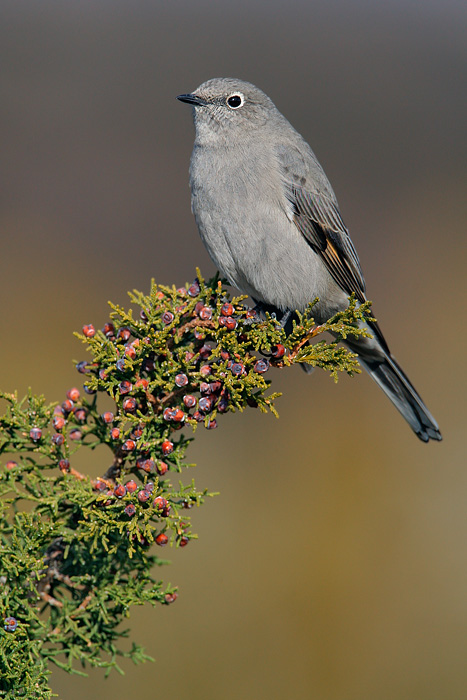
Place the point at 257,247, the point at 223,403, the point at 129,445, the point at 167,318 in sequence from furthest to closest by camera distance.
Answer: the point at 257,247 → the point at 167,318 → the point at 223,403 → the point at 129,445

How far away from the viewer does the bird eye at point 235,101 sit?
4496mm

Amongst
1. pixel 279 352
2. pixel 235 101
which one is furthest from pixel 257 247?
pixel 235 101

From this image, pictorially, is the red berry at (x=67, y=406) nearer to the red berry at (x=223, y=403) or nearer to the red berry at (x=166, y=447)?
the red berry at (x=166, y=447)

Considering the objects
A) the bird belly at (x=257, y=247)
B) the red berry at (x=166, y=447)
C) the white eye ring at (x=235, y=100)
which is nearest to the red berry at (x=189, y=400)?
the red berry at (x=166, y=447)

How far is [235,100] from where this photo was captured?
4.50m

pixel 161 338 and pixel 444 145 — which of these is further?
pixel 444 145

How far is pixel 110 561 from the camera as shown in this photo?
2662 mm

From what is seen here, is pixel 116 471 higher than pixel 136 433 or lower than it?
lower

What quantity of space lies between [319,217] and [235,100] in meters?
1.07

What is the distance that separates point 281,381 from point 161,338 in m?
6.21

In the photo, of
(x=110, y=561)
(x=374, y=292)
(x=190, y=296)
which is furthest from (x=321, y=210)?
(x=374, y=292)

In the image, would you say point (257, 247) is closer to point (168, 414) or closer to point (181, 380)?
point (181, 380)

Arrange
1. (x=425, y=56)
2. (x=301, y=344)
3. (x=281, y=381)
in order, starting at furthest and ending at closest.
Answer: (x=425, y=56), (x=281, y=381), (x=301, y=344)

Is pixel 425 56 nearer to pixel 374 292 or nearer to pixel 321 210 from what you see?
pixel 374 292
